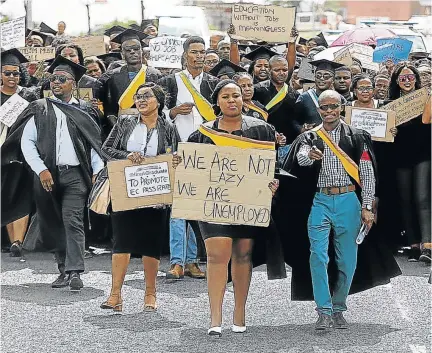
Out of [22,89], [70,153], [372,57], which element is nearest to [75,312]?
[70,153]

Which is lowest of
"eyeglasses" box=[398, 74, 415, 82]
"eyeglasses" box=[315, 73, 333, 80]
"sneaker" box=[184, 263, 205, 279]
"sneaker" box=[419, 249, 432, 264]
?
"sneaker" box=[419, 249, 432, 264]

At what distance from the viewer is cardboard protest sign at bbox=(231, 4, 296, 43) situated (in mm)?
14680

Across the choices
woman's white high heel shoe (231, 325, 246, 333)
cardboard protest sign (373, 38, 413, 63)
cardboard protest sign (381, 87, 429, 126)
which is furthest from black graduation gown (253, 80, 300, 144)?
cardboard protest sign (373, 38, 413, 63)

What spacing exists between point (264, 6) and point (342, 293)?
605 cm

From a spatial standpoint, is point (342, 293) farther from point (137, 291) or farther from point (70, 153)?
point (70, 153)

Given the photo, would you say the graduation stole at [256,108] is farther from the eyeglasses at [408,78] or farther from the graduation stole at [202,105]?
the eyeglasses at [408,78]

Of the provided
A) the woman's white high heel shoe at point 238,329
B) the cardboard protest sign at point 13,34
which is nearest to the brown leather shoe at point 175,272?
the woman's white high heel shoe at point 238,329

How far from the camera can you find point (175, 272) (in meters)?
11.5

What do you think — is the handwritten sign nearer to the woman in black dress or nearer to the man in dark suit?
the man in dark suit

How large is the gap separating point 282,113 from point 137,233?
2.76m

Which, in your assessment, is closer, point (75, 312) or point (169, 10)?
point (75, 312)

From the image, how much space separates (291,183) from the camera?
9.75 metres

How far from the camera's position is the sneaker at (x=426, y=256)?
41.2ft

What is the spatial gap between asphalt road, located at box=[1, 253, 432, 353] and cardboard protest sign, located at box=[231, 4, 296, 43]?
12.3 ft
